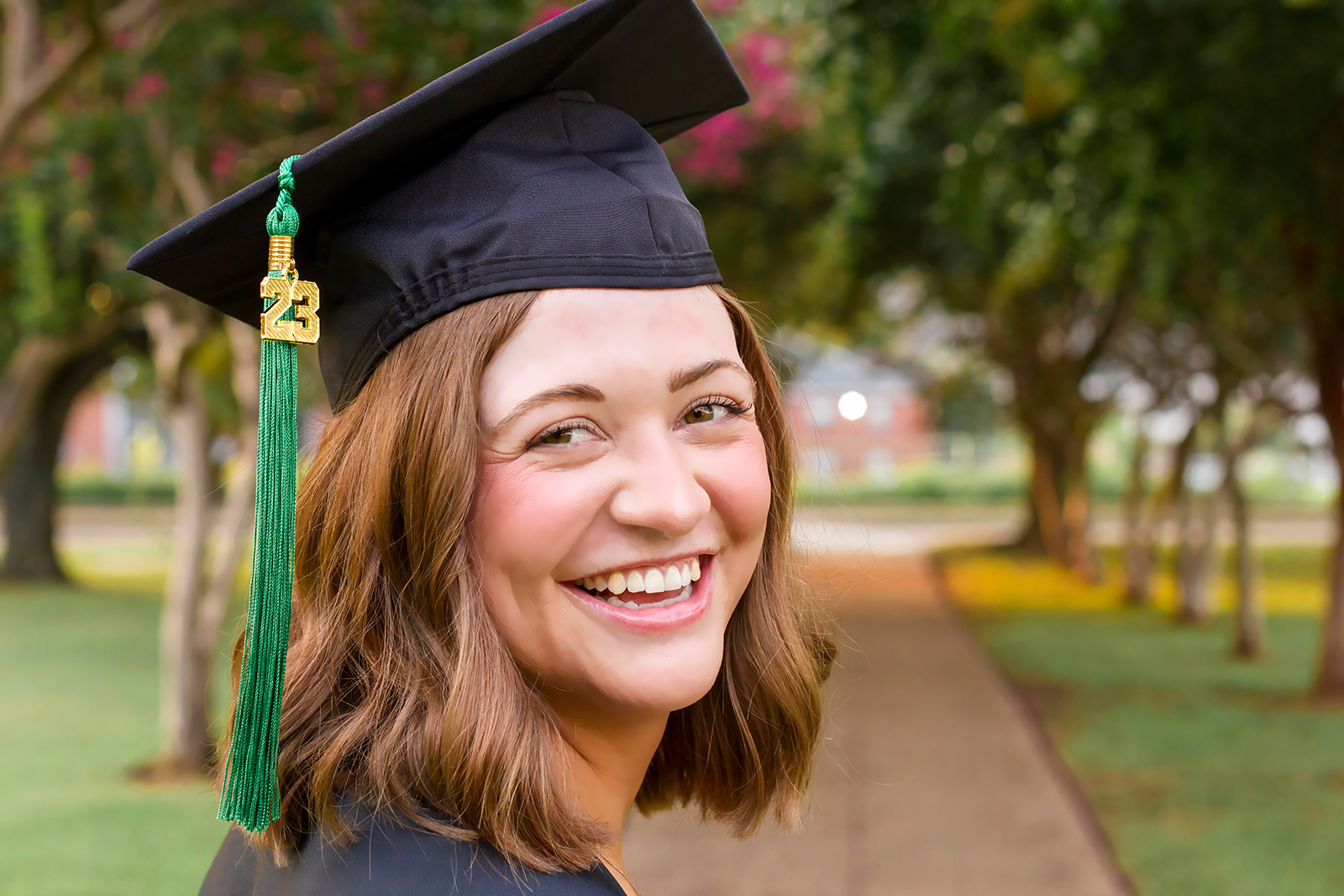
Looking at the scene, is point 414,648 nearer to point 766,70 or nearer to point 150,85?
point 150,85

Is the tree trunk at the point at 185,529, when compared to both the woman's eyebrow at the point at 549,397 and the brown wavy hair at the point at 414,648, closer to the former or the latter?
the brown wavy hair at the point at 414,648

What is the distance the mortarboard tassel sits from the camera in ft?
4.39

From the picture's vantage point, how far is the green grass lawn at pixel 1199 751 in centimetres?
559

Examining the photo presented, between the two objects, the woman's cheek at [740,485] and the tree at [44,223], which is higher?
the tree at [44,223]

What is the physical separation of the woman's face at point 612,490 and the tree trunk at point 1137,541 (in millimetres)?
14265

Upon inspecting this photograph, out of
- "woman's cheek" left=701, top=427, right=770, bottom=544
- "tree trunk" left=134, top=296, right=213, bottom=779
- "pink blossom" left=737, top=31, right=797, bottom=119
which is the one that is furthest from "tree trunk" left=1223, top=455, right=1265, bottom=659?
"woman's cheek" left=701, top=427, right=770, bottom=544

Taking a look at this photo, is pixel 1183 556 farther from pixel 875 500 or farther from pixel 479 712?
pixel 875 500

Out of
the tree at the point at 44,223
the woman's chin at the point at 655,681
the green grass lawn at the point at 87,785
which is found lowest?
the green grass lawn at the point at 87,785

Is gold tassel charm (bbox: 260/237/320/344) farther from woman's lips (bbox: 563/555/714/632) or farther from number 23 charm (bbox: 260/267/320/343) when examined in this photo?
woman's lips (bbox: 563/555/714/632)

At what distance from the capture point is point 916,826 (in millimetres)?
6379

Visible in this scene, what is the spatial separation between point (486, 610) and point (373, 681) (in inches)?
6.3

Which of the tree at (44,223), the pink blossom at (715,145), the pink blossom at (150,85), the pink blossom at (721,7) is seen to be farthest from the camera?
the pink blossom at (715,145)

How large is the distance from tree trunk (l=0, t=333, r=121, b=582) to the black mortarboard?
17314 mm

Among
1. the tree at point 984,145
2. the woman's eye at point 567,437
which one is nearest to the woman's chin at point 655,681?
Result: the woman's eye at point 567,437
